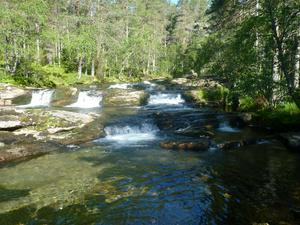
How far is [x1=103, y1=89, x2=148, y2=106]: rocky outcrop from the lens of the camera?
28297 mm

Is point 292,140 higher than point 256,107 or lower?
lower

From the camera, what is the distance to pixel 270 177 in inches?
434

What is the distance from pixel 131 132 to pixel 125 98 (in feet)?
33.3

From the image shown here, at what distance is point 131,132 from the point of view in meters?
18.8

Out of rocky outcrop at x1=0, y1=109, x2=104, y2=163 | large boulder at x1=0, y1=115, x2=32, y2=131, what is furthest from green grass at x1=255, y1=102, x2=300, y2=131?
large boulder at x1=0, y1=115, x2=32, y2=131

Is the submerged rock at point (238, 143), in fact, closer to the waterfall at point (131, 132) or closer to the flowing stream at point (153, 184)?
the flowing stream at point (153, 184)

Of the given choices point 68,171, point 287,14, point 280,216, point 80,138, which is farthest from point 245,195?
point 80,138

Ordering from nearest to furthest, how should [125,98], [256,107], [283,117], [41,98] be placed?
[283,117] → [256,107] → [125,98] → [41,98]

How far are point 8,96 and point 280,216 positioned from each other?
26.1 meters

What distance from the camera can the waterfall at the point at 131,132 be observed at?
17453 mm

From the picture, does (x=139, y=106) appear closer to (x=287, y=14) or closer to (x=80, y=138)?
(x=80, y=138)

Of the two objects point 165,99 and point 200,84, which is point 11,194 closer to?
point 165,99

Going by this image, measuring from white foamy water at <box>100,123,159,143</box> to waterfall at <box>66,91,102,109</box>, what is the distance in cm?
1037

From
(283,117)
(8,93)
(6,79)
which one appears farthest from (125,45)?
(283,117)
